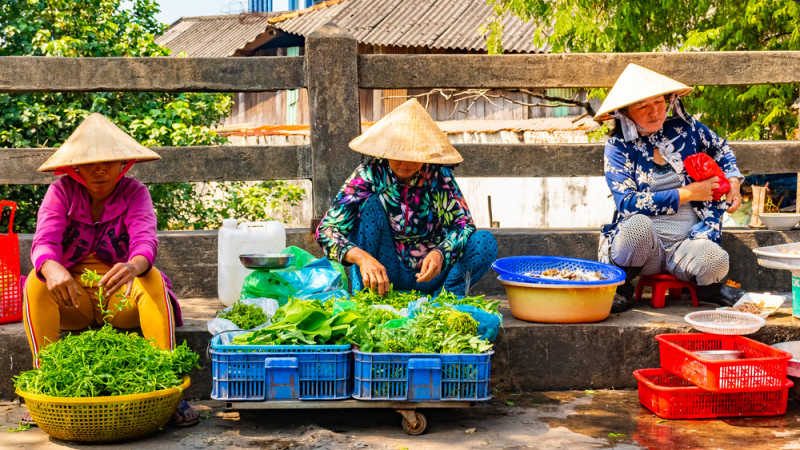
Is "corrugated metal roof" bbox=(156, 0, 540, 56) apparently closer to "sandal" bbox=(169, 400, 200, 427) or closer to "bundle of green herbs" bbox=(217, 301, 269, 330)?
"bundle of green herbs" bbox=(217, 301, 269, 330)

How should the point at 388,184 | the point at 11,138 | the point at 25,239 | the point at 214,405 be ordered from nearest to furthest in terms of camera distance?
→ the point at 214,405, the point at 388,184, the point at 25,239, the point at 11,138

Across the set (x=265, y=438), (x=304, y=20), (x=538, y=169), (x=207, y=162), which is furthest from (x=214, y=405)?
(x=304, y=20)

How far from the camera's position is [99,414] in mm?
3467

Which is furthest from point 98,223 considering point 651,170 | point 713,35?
point 713,35

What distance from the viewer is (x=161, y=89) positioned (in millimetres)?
5133

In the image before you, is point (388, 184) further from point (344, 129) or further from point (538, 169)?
point (538, 169)

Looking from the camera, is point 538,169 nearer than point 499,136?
Yes

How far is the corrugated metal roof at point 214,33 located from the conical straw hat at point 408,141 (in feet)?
63.2

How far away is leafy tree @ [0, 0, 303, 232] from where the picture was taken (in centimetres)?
849

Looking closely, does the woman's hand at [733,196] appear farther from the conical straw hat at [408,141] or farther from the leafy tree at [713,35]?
the leafy tree at [713,35]

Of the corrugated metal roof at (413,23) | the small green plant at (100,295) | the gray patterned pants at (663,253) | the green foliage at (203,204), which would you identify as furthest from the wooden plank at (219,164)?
the corrugated metal roof at (413,23)

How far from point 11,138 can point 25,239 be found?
3652mm

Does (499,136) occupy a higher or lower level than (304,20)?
lower

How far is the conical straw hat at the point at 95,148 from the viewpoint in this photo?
3973mm
